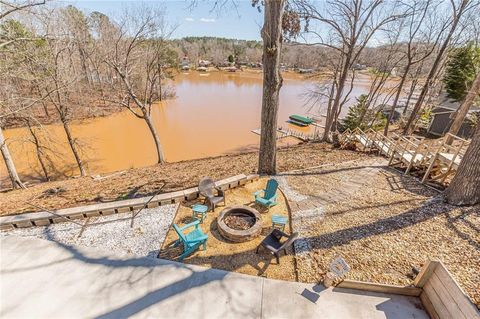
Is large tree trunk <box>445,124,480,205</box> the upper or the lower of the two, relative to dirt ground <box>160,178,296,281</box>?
upper

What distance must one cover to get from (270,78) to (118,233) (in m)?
5.60

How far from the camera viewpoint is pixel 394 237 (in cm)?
474

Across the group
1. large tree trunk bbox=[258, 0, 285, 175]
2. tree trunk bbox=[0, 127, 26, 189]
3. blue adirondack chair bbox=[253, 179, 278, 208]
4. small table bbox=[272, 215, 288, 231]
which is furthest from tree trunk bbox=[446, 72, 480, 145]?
tree trunk bbox=[0, 127, 26, 189]

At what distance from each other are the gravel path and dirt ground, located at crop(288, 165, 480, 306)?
318cm

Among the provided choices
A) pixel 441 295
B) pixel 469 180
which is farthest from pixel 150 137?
pixel 441 295

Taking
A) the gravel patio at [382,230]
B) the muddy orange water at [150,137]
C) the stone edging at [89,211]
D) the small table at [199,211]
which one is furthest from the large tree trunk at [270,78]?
the muddy orange water at [150,137]

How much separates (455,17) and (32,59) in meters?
19.6

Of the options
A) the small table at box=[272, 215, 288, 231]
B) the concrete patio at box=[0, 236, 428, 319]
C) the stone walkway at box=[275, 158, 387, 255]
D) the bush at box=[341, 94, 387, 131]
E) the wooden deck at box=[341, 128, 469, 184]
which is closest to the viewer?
the concrete patio at box=[0, 236, 428, 319]

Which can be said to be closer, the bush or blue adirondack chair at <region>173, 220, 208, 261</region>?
blue adirondack chair at <region>173, 220, 208, 261</region>

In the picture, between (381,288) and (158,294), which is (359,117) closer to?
(381,288)

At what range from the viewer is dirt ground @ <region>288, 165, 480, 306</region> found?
4.07 meters

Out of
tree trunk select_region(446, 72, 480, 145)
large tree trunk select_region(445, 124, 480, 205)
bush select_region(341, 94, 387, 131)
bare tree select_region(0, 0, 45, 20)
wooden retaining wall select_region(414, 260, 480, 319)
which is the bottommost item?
bush select_region(341, 94, 387, 131)

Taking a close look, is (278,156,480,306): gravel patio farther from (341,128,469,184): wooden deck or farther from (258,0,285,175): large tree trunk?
(258,0,285,175): large tree trunk

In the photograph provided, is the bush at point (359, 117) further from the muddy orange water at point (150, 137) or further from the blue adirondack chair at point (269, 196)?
the blue adirondack chair at point (269, 196)
